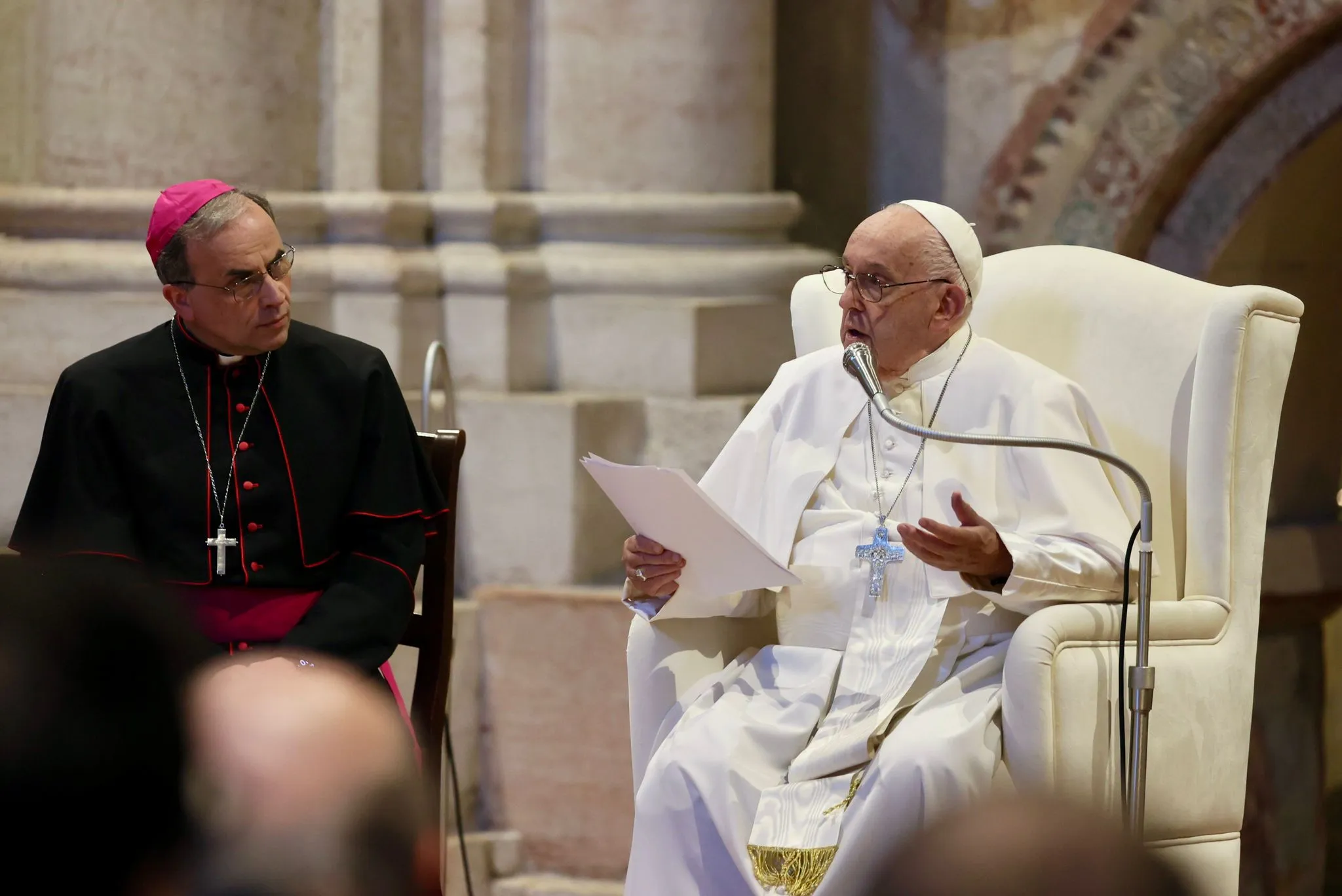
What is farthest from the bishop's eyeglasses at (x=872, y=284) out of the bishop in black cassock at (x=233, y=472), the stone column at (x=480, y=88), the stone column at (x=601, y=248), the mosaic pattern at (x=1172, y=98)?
the stone column at (x=480, y=88)

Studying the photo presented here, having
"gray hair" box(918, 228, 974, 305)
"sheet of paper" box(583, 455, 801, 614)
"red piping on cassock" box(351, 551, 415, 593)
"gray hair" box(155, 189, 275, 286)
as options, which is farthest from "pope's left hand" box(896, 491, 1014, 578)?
"gray hair" box(155, 189, 275, 286)

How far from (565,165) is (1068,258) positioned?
1.86 metres

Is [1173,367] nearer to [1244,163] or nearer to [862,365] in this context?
[862,365]

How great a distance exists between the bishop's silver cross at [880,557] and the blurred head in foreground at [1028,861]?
2386mm

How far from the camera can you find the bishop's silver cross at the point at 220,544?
3.27m

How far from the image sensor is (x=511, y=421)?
503 centimetres

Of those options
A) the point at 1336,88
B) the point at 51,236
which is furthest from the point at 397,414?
the point at 1336,88

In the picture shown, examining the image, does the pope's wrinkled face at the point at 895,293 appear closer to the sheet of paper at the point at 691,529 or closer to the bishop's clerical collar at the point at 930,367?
the bishop's clerical collar at the point at 930,367

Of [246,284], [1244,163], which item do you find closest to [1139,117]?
[1244,163]

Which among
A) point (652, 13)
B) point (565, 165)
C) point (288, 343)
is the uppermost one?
point (652, 13)

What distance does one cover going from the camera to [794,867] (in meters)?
3.06

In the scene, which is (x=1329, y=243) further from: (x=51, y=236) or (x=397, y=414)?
(x=51, y=236)

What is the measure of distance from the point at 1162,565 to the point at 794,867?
101cm

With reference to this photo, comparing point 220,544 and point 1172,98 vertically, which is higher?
point 1172,98
